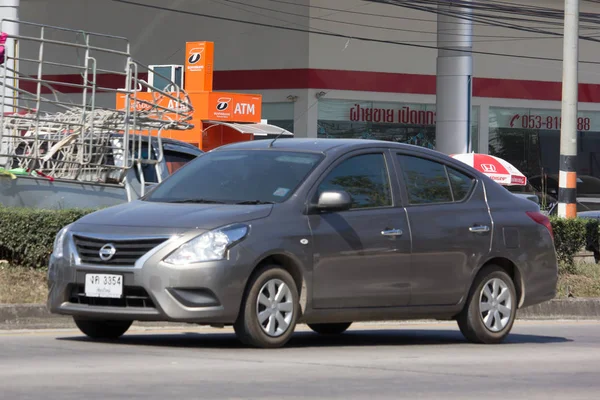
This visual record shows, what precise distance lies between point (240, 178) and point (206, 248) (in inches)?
43.4

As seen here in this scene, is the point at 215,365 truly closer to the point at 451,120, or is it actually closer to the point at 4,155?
the point at 4,155

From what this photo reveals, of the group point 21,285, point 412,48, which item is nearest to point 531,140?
point 412,48

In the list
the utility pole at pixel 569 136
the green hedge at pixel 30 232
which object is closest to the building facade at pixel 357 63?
the utility pole at pixel 569 136

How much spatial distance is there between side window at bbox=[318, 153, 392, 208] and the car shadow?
1.19 meters

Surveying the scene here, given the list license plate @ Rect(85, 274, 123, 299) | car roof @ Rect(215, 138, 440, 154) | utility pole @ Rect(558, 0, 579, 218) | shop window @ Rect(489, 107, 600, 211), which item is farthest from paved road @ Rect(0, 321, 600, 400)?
shop window @ Rect(489, 107, 600, 211)

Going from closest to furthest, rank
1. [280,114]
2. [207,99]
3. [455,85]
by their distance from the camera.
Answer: [207,99] < [455,85] < [280,114]

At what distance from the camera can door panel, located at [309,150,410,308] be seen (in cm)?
948

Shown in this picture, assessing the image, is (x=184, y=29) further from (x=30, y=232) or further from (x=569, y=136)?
(x=30, y=232)

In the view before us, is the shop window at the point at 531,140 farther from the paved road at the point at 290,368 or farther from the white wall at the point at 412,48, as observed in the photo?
the paved road at the point at 290,368

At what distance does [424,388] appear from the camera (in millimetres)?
7555

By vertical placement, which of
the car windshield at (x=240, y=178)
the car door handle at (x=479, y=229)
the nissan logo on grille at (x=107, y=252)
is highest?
the car windshield at (x=240, y=178)

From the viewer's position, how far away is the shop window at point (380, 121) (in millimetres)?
40594

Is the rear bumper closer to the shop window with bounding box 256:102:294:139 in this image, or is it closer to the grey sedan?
the grey sedan

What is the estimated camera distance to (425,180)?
1052cm
